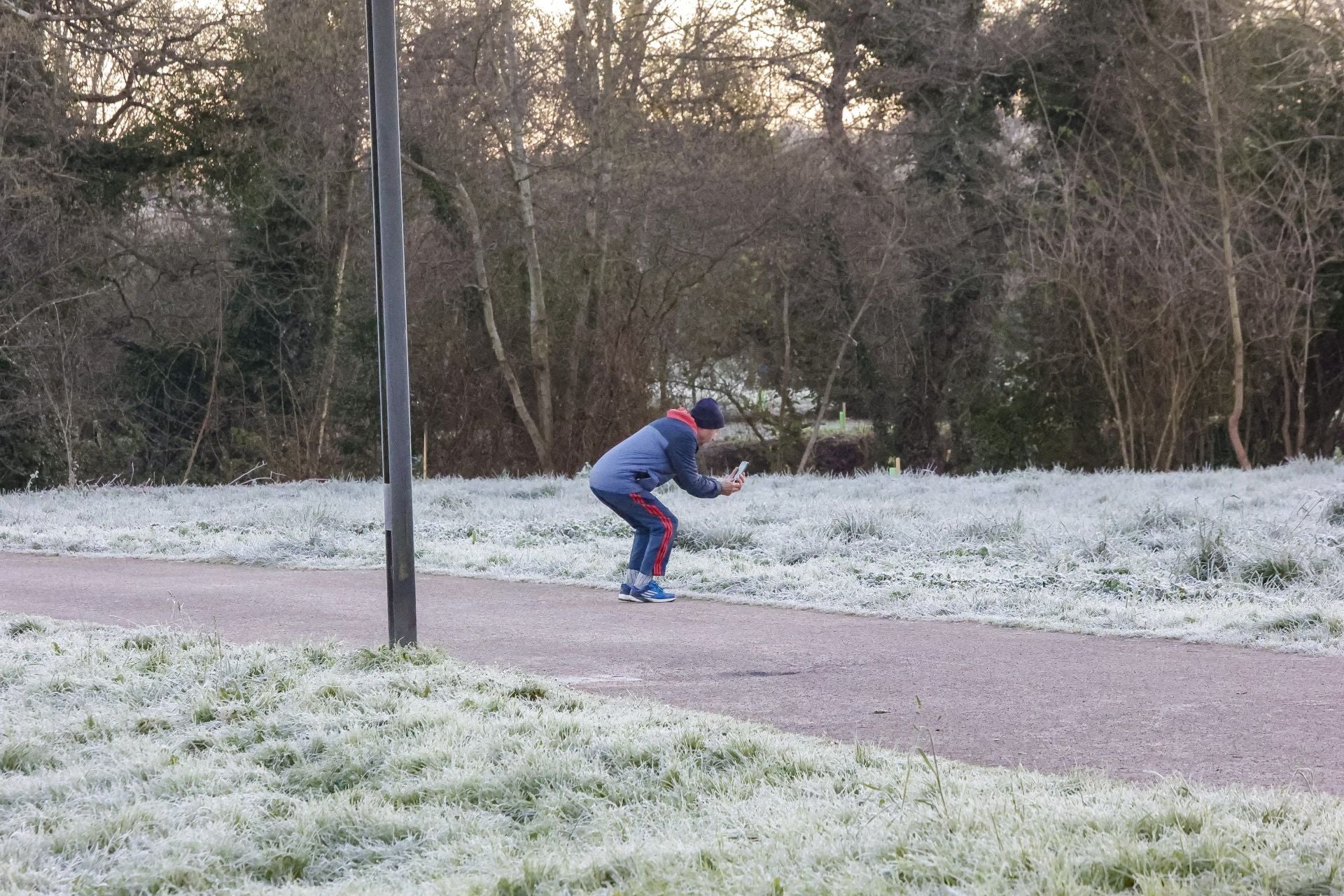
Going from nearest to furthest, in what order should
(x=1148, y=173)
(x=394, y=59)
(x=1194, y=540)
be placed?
(x=394, y=59) → (x=1194, y=540) → (x=1148, y=173)

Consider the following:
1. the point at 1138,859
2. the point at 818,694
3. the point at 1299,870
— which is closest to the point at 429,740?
the point at 818,694

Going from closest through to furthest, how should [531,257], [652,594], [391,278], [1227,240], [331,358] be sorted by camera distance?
[391,278], [652,594], [1227,240], [331,358], [531,257]

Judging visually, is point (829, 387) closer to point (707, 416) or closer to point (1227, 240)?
point (1227, 240)

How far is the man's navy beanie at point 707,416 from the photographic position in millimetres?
9555

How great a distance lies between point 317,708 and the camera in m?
5.61

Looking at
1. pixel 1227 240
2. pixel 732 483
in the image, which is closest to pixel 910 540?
pixel 732 483

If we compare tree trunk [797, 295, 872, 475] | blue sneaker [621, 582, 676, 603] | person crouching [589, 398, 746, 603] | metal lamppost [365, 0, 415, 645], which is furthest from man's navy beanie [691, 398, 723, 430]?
tree trunk [797, 295, 872, 475]

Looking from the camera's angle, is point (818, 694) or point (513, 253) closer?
point (818, 694)

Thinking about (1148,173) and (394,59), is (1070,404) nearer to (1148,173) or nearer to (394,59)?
(1148,173)

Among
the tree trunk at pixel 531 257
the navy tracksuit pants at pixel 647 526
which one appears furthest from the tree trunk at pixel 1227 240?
the navy tracksuit pants at pixel 647 526

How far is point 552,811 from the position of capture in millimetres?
4266

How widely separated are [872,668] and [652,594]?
291 centimetres

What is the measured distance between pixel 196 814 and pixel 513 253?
24.2 meters

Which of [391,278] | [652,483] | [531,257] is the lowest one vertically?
[652,483]
